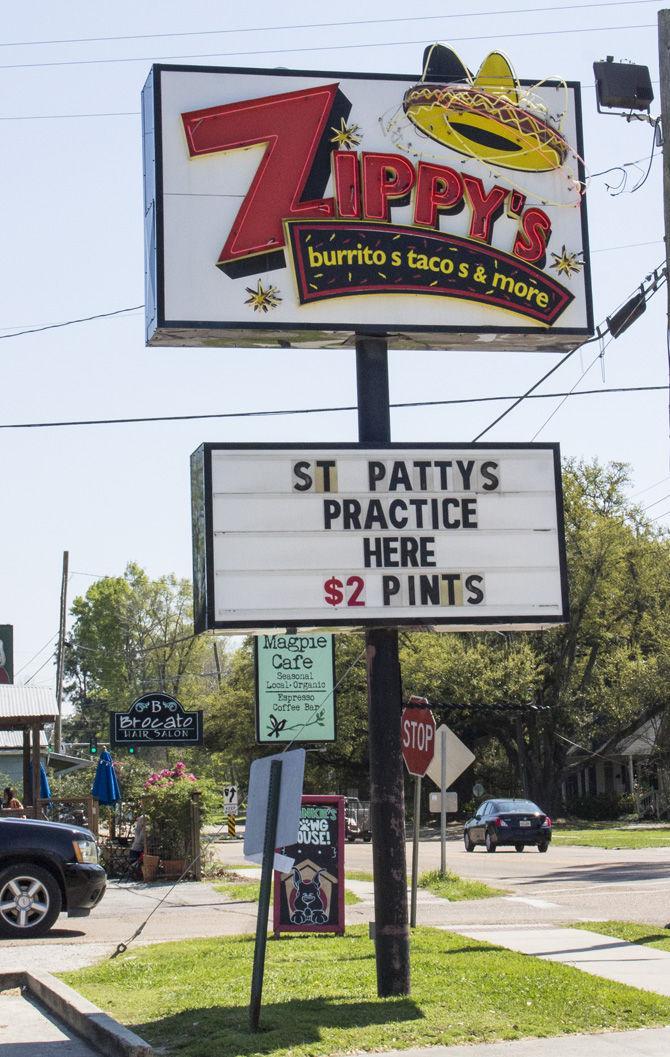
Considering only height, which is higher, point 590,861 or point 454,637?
point 454,637

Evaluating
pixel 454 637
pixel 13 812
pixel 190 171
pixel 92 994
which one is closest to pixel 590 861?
pixel 13 812

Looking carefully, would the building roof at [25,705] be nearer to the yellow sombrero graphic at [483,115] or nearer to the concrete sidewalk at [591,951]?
the concrete sidewalk at [591,951]

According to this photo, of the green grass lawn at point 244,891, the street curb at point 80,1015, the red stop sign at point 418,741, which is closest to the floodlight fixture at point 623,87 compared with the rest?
the red stop sign at point 418,741

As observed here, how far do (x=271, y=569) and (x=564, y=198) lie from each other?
416 cm

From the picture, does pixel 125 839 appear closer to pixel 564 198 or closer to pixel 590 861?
pixel 590 861

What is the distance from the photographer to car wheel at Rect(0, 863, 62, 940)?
15.4 metres

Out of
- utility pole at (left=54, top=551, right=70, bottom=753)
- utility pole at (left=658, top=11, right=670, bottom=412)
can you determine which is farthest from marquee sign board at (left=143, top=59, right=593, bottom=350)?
utility pole at (left=54, top=551, right=70, bottom=753)

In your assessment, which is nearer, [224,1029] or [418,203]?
[224,1029]

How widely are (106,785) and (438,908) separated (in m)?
9.56

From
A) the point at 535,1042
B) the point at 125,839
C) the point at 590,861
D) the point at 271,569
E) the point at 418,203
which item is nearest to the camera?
the point at 535,1042

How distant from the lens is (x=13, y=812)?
22.2 m

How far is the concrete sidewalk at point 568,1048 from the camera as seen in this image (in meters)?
8.34

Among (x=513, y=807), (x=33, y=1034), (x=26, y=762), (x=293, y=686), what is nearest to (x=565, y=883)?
(x=293, y=686)

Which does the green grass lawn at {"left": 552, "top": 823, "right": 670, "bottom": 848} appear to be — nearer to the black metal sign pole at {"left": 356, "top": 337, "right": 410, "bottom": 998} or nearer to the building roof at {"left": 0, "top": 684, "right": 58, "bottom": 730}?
the building roof at {"left": 0, "top": 684, "right": 58, "bottom": 730}
